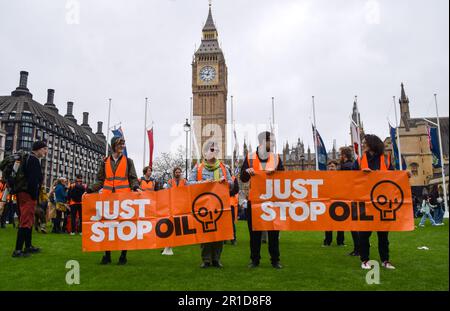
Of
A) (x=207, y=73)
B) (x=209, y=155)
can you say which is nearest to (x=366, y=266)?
Answer: (x=209, y=155)

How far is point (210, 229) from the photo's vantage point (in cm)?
656

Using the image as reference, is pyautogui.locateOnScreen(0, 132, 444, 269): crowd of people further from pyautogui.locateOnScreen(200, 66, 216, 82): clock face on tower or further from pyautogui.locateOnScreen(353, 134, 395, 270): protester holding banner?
pyautogui.locateOnScreen(200, 66, 216, 82): clock face on tower

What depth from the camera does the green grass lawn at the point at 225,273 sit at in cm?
508

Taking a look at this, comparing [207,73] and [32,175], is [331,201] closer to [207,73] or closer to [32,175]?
[32,175]

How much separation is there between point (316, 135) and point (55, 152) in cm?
9392

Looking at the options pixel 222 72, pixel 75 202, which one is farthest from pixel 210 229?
pixel 222 72

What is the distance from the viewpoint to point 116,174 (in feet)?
23.9

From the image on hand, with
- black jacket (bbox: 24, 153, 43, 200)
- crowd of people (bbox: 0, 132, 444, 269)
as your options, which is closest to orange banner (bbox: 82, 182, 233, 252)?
crowd of people (bbox: 0, 132, 444, 269)

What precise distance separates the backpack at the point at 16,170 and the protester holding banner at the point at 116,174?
5.39 feet

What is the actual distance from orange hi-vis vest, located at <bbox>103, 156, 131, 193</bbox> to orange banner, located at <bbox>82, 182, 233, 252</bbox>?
0.48 metres

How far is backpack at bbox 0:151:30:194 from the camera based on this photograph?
7652 mm
